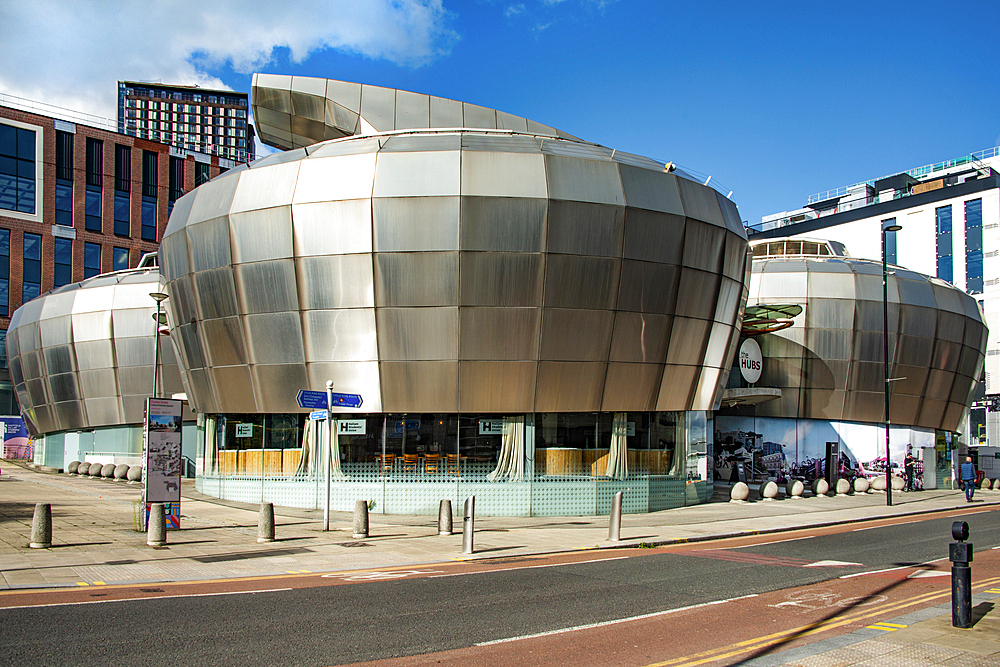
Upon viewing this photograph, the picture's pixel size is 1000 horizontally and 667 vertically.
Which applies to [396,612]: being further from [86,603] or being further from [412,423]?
[412,423]

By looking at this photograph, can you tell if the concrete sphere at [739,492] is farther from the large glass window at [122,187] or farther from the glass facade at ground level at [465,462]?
the large glass window at [122,187]

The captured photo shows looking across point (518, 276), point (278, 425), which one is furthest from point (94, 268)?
point (518, 276)

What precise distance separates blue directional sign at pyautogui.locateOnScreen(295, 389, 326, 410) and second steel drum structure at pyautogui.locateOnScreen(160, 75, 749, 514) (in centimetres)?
475

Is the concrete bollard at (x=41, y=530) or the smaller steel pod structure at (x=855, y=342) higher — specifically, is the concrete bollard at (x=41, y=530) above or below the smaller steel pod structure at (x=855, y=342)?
below

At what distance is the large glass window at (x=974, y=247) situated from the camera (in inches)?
3292

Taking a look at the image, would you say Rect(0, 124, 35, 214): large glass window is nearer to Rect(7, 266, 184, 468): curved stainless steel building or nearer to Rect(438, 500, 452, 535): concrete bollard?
Rect(7, 266, 184, 468): curved stainless steel building

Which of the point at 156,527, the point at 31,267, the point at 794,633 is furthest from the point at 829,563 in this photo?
the point at 31,267

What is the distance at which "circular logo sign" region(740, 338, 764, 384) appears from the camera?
38344 mm

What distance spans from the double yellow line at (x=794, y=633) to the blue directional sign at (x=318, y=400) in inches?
494

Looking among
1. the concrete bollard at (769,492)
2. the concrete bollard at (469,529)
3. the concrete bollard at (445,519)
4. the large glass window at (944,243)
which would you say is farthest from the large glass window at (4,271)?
the large glass window at (944,243)

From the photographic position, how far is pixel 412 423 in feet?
79.7

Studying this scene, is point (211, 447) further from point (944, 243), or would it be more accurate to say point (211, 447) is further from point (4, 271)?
point (944, 243)

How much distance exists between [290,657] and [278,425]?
61.8 ft

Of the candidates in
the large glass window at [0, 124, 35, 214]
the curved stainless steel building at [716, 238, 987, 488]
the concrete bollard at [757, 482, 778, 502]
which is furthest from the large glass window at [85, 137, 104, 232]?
the concrete bollard at [757, 482, 778, 502]
